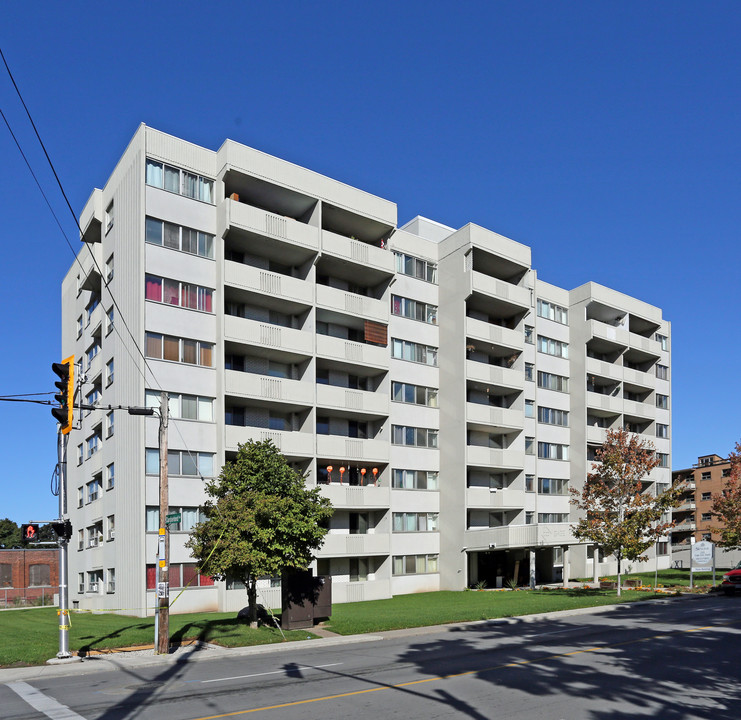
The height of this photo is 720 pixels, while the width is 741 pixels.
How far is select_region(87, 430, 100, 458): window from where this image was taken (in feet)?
139

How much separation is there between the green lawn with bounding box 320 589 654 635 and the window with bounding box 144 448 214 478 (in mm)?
9267

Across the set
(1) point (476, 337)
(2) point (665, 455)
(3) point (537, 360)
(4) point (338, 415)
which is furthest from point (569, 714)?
(2) point (665, 455)

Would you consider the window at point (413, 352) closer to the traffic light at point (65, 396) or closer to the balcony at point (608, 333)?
the balcony at point (608, 333)

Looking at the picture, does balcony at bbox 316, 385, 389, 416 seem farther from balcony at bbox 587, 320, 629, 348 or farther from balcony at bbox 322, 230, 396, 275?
balcony at bbox 587, 320, 629, 348

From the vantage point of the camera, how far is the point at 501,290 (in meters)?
51.5

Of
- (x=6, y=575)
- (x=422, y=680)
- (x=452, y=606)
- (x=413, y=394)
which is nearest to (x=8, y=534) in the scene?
(x=6, y=575)

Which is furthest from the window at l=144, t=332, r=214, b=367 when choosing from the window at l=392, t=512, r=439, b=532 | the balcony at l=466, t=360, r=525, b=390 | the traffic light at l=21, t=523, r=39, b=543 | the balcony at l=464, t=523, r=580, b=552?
the balcony at l=464, t=523, r=580, b=552

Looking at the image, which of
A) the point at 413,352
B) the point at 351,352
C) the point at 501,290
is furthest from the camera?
the point at 501,290

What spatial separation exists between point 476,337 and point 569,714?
124 ft

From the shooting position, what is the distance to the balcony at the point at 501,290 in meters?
49.5

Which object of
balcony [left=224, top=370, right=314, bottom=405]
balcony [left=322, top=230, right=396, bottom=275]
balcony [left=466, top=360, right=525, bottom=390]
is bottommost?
balcony [left=224, top=370, right=314, bottom=405]

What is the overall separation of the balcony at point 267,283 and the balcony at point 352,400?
5072mm

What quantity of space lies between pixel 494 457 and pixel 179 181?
87.1 feet

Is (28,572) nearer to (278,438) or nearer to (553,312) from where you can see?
(278,438)
